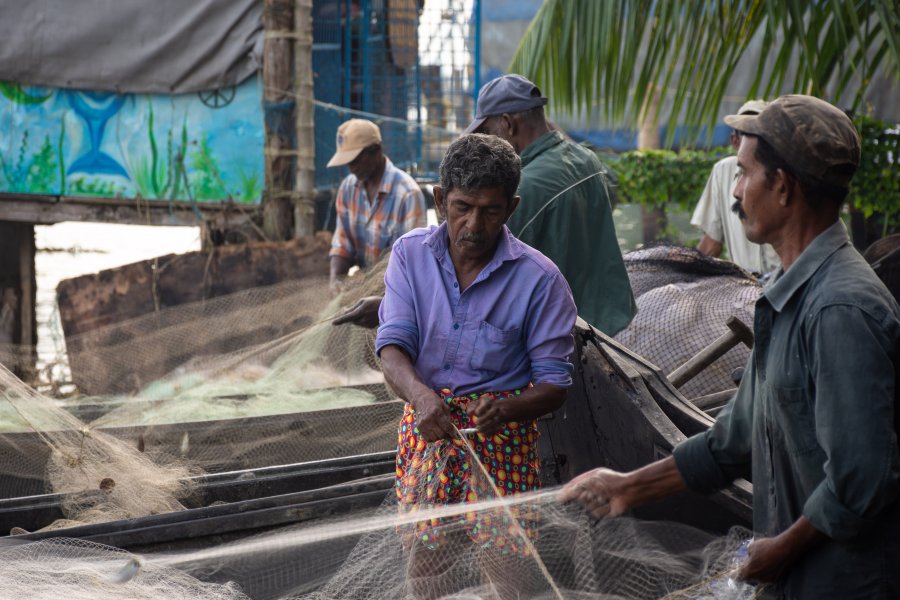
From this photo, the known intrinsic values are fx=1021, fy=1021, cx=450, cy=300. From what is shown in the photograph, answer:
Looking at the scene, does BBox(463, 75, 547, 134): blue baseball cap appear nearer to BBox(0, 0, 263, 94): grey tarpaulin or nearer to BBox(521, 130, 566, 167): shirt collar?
BBox(521, 130, 566, 167): shirt collar

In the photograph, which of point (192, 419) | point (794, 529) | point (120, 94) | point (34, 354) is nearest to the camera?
point (794, 529)

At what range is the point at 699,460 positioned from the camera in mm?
2457

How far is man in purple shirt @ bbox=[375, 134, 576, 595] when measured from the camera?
2.88 metres

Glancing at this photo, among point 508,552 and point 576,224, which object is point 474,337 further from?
point 576,224

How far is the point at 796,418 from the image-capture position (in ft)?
6.83

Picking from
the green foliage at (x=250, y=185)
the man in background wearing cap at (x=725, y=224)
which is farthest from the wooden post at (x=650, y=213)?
the green foliage at (x=250, y=185)

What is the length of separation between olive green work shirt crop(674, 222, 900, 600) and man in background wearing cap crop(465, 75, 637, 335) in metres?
1.73

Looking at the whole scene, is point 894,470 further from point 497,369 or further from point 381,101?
point 381,101

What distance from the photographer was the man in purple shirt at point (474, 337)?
2.88 metres

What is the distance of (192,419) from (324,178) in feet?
13.1

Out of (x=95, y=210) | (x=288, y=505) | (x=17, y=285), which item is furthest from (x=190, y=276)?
(x=288, y=505)

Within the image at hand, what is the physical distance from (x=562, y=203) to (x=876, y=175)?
Result: 5577 mm

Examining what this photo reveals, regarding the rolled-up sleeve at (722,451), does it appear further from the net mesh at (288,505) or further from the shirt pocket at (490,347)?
the shirt pocket at (490,347)

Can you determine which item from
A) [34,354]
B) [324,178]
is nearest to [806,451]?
[34,354]
